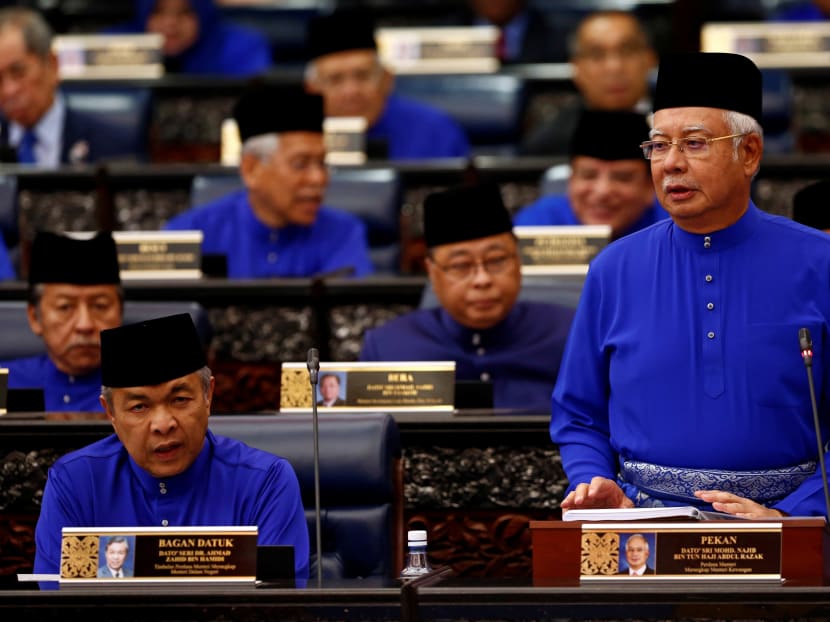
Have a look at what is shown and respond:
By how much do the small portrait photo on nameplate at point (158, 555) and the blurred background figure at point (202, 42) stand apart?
5868 millimetres

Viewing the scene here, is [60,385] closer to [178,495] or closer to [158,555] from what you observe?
[178,495]

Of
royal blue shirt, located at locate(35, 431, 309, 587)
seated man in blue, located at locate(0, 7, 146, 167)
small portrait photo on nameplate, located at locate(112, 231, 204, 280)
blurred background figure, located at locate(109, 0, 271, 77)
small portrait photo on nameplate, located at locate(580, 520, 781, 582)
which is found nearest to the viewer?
small portrait photo on nameplate, located at locate(580, 520, 781, 582)

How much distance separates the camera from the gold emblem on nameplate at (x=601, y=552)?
2.82 metres

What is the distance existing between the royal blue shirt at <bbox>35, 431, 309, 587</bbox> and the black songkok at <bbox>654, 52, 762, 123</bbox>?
3.67 ft

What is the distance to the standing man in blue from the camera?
318 cm

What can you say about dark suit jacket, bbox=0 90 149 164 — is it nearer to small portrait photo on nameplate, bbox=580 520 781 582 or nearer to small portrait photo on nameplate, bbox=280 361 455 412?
small portrait photo on nameplate, bbox=280 361 455 412

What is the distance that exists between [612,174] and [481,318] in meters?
1.13

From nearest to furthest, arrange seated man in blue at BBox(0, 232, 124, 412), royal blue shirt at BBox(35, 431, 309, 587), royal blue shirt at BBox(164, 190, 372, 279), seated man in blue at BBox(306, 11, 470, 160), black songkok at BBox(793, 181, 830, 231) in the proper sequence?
1. royal blue shirt at BBox(35, 431, 309, 587)
2. black songkok at BBox(793, 181, 830, 231)
3. seated man in blue at BBox(0, 232, 124, 412)
4. royal blue shirt at BBox(164, 190, 372, 279)
5. seated man in blue at BBox(306, 11, 470, 160)

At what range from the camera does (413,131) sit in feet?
24.3

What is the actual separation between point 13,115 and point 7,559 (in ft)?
11.5

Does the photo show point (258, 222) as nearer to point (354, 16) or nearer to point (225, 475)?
point (354, 16)

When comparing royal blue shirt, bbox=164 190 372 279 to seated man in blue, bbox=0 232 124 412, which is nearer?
seated man in blue, bbox=0 232 124 412

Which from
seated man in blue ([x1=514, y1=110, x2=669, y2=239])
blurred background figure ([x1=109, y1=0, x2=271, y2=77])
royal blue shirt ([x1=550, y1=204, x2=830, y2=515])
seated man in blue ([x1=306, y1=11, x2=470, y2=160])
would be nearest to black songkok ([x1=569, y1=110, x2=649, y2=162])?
seated man in blue ([x1=514, y1=110, x2=669, y2=239])

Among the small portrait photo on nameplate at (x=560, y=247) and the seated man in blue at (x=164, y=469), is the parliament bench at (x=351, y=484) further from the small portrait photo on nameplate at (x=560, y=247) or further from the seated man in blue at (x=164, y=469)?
the small portrait photo on nameplate at (x=560, y=247)
